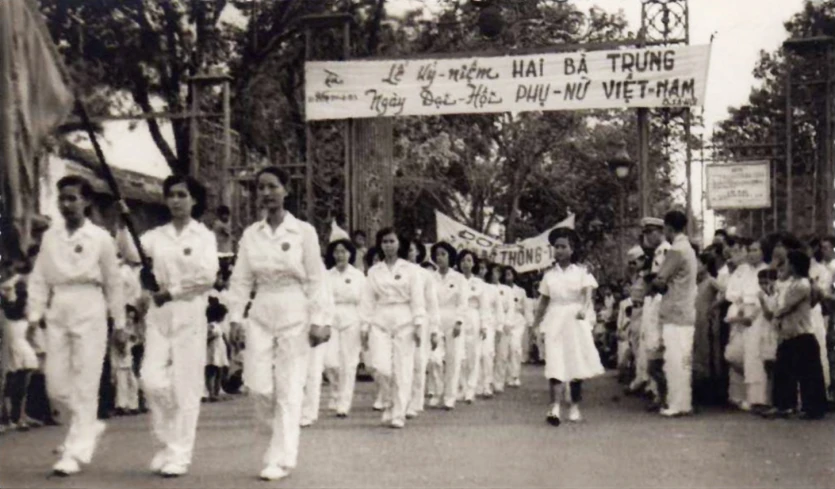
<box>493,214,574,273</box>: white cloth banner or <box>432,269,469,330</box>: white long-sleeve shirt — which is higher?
<box>493,214,574,273</box>: white cloth banner

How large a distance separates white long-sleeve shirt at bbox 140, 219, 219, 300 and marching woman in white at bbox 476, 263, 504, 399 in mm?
8540

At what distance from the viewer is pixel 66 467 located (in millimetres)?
9320

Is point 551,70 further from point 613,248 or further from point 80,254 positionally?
point 613,248

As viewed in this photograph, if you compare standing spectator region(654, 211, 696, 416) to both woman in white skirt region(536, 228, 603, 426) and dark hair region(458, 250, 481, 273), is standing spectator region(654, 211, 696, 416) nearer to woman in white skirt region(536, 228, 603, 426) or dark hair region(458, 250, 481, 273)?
woman in white skirt region(536, 228, 603, 426)

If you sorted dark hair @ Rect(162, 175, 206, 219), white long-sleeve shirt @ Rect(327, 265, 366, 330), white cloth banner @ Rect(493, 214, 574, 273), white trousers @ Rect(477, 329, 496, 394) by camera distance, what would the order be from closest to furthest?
dark hair @ Rect(162, 175, 206, 219) < white long-sleeve shirt @ Rect(327, 265, 366, 330) < white trousers @ Rect(477, 329, 496, 394) < white cloth banner @ Rect(493, 214, 574, 273)

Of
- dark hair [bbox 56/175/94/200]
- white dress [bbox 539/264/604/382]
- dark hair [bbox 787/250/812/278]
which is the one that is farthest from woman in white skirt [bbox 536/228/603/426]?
dark hair [bbox 56/175/94/200]

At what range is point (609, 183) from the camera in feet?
129

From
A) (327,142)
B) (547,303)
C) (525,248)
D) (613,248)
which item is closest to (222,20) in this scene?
(327,142)

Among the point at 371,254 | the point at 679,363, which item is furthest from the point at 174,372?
the point at 679,363

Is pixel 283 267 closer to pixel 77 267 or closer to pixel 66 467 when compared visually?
pixel 77 267

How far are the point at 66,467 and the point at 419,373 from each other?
5774mm

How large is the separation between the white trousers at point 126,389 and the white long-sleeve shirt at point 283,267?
18.1ft

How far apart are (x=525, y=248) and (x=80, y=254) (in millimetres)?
15658

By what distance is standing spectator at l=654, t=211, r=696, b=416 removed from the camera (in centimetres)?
1400
